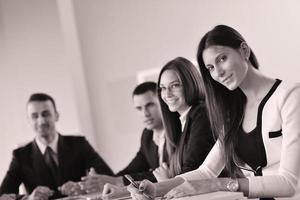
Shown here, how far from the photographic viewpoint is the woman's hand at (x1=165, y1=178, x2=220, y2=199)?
2.15 meters

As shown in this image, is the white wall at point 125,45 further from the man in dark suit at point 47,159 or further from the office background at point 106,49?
the man in dark suit at point 47,159

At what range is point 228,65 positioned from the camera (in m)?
2.38

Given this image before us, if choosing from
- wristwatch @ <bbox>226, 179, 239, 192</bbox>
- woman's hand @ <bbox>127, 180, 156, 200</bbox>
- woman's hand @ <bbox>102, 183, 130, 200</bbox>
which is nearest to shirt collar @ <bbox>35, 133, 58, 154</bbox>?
woman's hand @ <bbox>102, 183, 130, 200</bbox>

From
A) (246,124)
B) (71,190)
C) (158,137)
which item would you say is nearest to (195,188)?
(246,124)

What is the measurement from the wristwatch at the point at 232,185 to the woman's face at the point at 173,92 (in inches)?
46.2

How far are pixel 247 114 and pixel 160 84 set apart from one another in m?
1.03

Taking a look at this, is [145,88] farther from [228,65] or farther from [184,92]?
[228,65]

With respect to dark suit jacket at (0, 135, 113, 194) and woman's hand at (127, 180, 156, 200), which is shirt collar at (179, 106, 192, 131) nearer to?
woman's hand at (127, 180, 156, 200)

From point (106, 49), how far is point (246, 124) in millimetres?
3893

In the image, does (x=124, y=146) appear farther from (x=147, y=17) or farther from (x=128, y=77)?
(x=147, y=17)

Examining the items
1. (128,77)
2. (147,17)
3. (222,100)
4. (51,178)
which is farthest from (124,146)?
(222,100)

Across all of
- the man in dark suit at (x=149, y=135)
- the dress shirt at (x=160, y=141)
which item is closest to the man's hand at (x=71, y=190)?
the man in dark suit at (x=149, y=135)

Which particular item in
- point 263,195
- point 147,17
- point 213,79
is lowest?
point 263,195

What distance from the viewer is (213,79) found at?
99.1 inches
